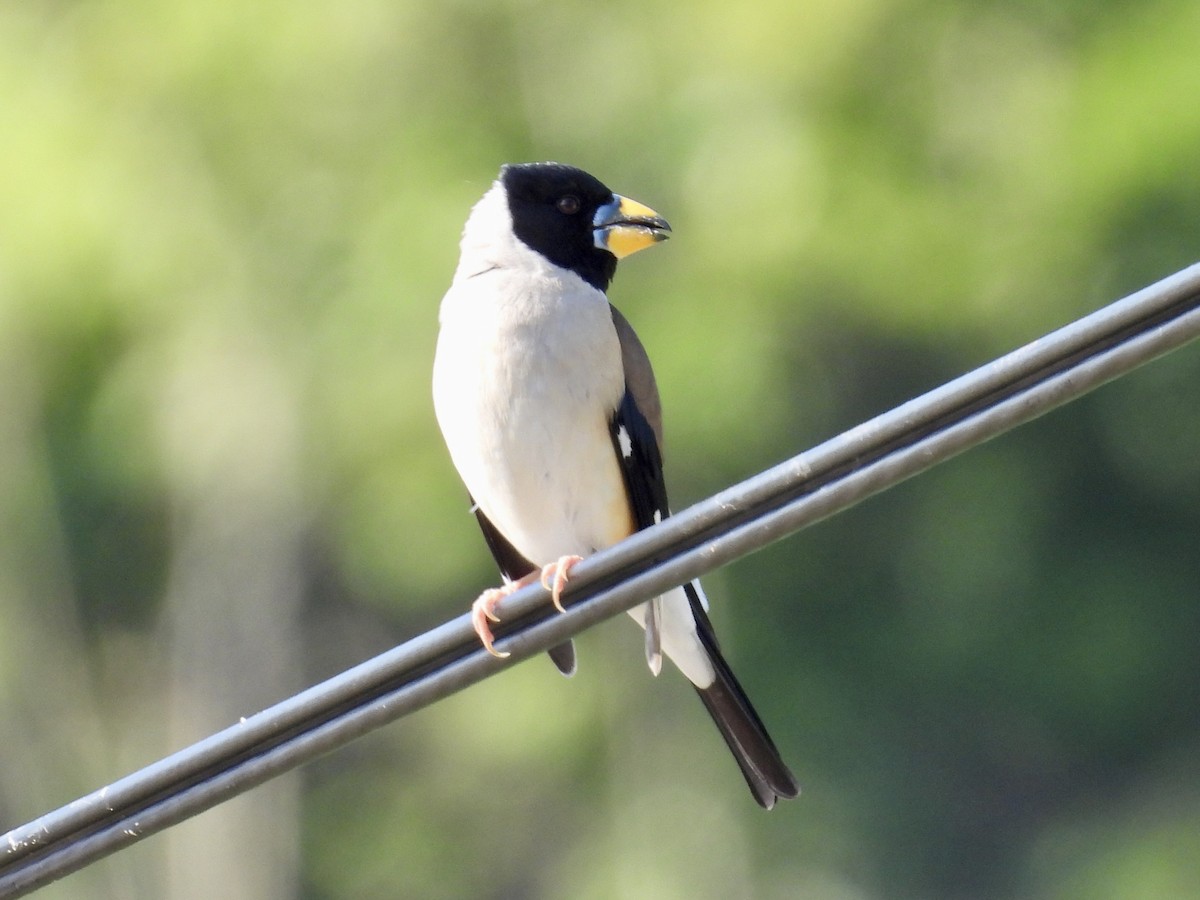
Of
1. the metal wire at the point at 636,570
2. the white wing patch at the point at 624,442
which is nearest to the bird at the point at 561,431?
the white wing patch at the point at 624,442

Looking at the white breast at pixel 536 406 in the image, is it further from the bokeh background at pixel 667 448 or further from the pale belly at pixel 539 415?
the bokeh background at pixel 667 448

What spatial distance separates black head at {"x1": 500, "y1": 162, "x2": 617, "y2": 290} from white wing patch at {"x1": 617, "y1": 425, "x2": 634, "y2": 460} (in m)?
0.56

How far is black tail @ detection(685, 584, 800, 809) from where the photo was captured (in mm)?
3895

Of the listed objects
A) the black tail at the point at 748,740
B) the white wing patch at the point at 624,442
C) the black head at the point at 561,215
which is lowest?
the black tail at the point at 748,740

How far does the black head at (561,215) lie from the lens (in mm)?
4820

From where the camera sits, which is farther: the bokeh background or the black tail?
the bokeh background

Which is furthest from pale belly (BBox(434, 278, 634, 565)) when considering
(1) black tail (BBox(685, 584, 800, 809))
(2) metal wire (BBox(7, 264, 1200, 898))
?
(2) metal wire (BBox(7, 264, 1200, 898))

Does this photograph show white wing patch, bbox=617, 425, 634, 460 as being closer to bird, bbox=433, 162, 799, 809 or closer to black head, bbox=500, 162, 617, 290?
bird, bbox=433, 162, 799, 809

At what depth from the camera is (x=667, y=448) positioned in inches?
427

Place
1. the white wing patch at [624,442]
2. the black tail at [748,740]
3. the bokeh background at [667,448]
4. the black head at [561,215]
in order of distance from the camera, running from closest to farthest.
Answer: the black tail at [748,740], the white wing patch at [624,442], the black head at [561,215], the bokeh background at [667,448]

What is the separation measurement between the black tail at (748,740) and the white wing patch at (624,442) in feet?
1.88

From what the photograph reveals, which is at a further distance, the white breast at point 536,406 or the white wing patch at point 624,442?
the white wing patch at point 624,442

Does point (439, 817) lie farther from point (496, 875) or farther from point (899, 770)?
point (899, 770)

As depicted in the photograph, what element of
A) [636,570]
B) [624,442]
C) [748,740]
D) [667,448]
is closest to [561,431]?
[624,442]
